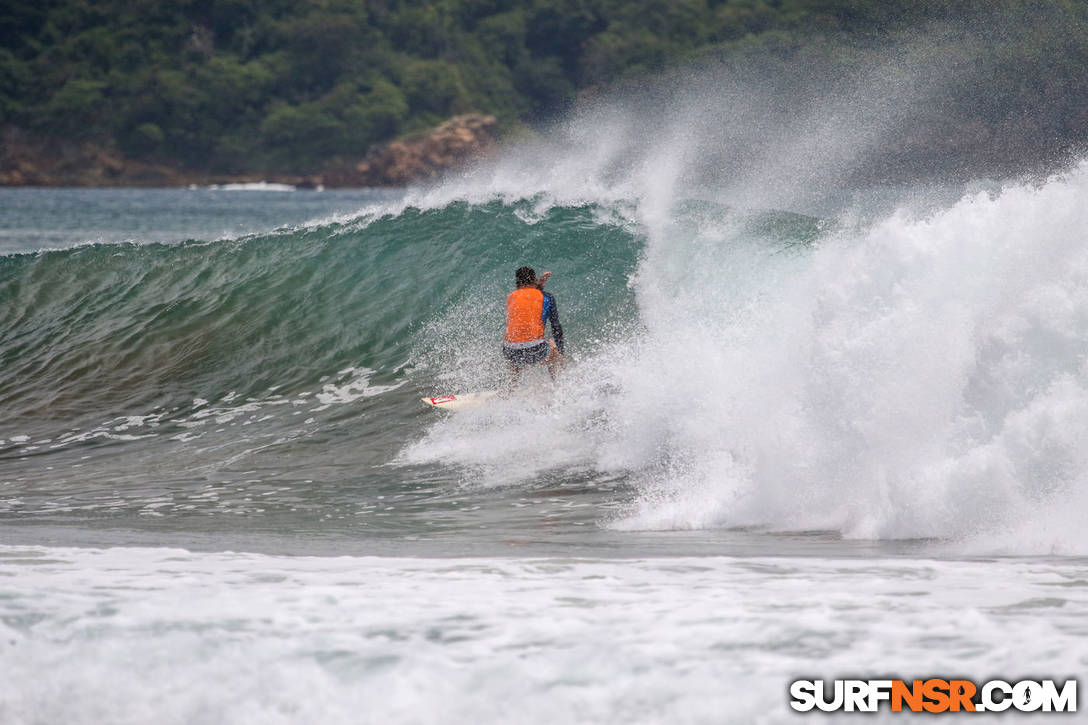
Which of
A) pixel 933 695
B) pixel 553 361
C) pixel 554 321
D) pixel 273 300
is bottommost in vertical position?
pixel 933 695

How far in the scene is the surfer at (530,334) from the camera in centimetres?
1147

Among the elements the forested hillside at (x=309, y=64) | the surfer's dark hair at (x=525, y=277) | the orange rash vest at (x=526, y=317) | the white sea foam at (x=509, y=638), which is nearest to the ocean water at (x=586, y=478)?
the white sea foam at (x=509, y=638)

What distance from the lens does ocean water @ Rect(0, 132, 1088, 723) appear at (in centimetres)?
497

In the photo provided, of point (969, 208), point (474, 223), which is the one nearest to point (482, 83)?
point (474, 223)

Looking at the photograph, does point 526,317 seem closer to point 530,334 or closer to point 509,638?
point 530,334

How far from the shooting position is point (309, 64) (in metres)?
116

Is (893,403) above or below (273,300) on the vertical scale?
below

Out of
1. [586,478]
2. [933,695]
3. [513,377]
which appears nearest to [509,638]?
[933,695]

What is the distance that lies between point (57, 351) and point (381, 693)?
11936mm

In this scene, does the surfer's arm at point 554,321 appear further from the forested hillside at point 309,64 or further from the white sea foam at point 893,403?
the forested hillside at point 309,64

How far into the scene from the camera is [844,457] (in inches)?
311

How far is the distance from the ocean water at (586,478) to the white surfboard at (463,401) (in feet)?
0.56

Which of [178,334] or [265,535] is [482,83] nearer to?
[178,334]

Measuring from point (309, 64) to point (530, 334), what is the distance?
4292 inches
